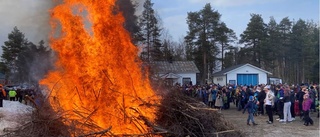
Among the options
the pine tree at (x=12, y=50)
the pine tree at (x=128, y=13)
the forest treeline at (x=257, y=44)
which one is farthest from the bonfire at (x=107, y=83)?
the forest treeline at (x=257, y=44)

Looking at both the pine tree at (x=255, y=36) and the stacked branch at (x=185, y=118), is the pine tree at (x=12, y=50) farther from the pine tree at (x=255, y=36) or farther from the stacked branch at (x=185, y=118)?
the pine tree at (x=255, y=36)

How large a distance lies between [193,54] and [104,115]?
38.1 m

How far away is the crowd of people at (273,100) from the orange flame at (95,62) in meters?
2.36

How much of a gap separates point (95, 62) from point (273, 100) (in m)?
10.7

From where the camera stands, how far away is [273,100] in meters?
15.8

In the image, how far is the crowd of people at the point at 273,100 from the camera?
13.7m

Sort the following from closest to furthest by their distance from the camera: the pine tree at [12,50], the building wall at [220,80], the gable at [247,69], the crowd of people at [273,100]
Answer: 1. the crowd of people at [273,100]
2. the pine tree at [12,50]
3. the gable at [247,69]
4. the building wall at [220,80]

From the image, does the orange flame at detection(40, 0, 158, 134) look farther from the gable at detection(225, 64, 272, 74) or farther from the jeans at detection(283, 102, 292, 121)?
the gable at detection(225, 64, 272, 74)

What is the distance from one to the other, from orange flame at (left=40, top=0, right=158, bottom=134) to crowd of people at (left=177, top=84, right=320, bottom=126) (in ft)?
7.74

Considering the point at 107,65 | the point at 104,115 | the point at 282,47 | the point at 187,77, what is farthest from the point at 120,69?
the point at 282,47

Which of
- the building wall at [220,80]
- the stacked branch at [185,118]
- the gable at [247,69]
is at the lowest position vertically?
the stacked branch at [185,118]

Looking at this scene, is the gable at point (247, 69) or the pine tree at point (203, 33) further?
the pine tree at point (203, 33)

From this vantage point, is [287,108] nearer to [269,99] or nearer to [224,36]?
[269,99]

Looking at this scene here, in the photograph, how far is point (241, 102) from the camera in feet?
66.0
